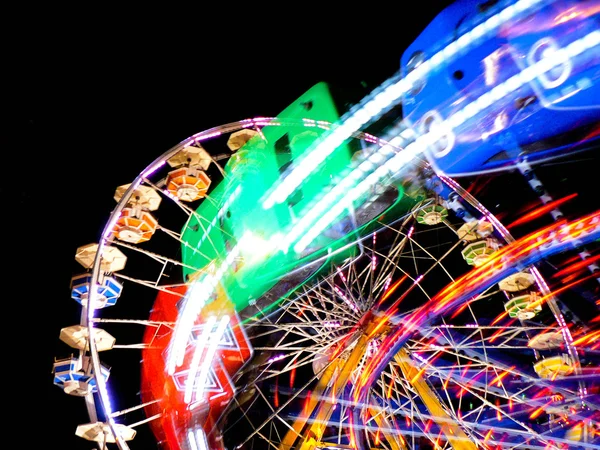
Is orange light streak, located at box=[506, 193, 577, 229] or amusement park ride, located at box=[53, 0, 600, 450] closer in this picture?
amusement park ride, located at box=[53, 0, 600, 450]

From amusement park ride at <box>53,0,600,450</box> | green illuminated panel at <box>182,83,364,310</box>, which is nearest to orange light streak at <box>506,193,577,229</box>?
amusement park ride at <box>53,0,600,450</box>

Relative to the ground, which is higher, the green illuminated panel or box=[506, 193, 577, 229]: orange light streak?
the green illuminated panel

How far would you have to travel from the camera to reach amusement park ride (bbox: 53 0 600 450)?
24.4 feet

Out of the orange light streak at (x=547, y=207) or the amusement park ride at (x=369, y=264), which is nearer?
the amusement park ride at (x=369, y=264)

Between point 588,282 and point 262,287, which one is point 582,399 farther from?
point 262,287

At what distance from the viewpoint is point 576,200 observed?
10891mm

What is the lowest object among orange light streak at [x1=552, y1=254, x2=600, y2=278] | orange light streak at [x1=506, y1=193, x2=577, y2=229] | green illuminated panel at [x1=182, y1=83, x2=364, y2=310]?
orange light streak at [x1=552, y1=254, x2=600, y2=278]

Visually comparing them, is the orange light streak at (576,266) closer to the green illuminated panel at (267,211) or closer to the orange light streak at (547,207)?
the orange light streak at (547,207)

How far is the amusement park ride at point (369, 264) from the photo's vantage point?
24.4 feet

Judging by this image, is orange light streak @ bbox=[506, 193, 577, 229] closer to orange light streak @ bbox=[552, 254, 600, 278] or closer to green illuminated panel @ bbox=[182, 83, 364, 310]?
orange light streak @ bbox=[552, 254, 600, 278]

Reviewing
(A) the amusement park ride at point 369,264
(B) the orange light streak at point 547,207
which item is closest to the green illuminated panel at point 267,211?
(A) the amusement park ride at point 369,264

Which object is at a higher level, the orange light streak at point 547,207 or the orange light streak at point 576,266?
the orange light streak at point 547,207

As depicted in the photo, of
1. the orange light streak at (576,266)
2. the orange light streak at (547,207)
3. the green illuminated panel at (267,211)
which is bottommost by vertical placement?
the orange light streak at (576,266)

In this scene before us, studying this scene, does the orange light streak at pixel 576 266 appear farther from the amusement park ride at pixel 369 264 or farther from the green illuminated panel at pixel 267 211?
the green illuminated panel at pixel 267 211
